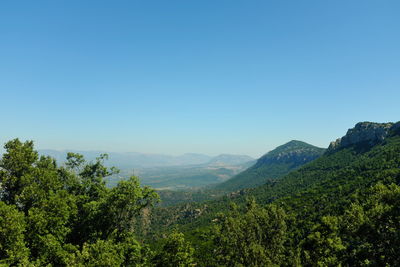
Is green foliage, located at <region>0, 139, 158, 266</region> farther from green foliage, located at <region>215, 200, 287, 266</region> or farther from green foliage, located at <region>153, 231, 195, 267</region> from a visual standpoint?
green foliage, located at <region>215, 200, 287, 266</region>

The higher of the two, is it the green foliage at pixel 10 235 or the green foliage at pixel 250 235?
the green foliage at pixel 10 235

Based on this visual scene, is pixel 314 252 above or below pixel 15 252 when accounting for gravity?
below

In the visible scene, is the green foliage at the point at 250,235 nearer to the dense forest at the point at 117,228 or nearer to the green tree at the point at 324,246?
the dense forest at the point at 117,228

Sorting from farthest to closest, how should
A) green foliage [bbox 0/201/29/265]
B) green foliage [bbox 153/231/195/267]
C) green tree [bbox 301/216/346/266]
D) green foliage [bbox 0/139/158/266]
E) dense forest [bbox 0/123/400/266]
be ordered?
green tree [bbox 301/216/346/266]
green foliage [bbox 153/231/195/267]
green foliage [bbox 0/139/158/266]
dense forest [bbox 0/123/400/266]
green foliage [bbox 0/201/29/265]

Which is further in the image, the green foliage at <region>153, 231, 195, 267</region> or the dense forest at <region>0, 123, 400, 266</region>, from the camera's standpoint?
the green foliage at <region>153, 231, 195, 267</region>

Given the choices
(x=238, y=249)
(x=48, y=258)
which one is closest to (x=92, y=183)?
(x=48, y=258)

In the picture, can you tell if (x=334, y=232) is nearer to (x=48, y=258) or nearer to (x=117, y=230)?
(x=117, y=230)

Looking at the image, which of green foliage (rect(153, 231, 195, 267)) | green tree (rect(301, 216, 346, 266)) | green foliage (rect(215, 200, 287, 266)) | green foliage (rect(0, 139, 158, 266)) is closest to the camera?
green foliage (rect(0, 139, 158, 266))

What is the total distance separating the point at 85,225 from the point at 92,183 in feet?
30.2

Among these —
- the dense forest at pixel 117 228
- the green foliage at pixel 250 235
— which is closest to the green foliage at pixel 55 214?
the dense forest at pixel 117 228

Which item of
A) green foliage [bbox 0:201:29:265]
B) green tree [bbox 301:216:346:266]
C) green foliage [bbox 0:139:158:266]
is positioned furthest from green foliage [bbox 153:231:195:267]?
green tree [bbox 301:216:346:266]

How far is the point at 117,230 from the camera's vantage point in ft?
108

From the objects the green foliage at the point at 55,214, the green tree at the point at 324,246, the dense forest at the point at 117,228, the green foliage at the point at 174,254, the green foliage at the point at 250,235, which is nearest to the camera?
the dense forest at the point at 117,228

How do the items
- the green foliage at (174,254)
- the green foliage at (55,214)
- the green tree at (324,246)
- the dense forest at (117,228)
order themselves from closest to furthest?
the dense forest at (117,228), the green foliage at (55,214), the green foliage at (174,254), the green tree at (324,246)
